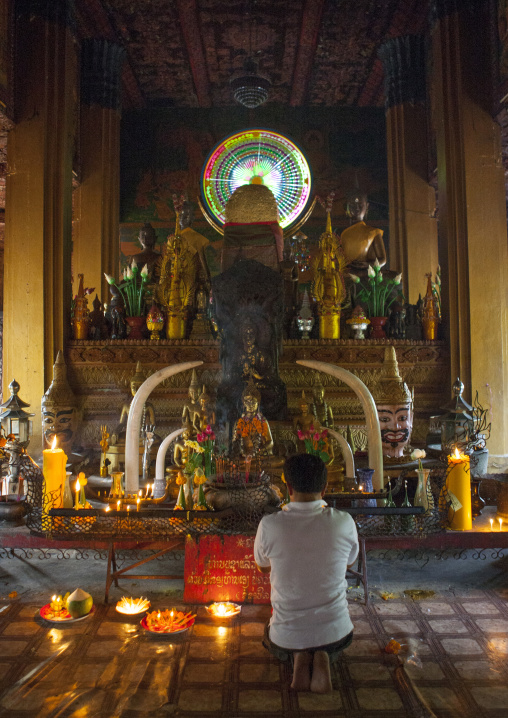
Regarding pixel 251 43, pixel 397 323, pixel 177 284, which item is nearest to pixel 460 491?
pixel 397 323

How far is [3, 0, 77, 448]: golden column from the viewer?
6.62 metres

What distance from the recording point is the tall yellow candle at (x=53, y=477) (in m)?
3.36

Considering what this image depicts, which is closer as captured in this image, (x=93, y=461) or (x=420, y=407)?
(x=93, y=461)

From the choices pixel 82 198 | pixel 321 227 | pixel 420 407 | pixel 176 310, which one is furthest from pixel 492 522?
pixel 321 227

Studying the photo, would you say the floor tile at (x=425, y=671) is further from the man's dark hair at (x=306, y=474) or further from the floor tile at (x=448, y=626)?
the man's dark hair at (x=306, y=474)

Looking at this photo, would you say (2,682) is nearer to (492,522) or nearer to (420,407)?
(492,522)

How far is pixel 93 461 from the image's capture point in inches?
235

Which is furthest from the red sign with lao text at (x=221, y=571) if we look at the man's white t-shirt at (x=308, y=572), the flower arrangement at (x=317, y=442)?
the man's white t-shirt at (x=308, y=572)

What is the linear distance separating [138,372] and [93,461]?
1.04 meters

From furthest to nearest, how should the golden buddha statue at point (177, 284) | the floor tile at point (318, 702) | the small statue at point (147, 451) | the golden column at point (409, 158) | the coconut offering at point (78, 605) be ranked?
the golden column at point (409, 158), the golden buddha statue at point (177, 284), the small statue at point (147, 451), the coconut offering at point (78, 605), the floor tile at point (318, 702)

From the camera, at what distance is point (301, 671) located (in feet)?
7.79

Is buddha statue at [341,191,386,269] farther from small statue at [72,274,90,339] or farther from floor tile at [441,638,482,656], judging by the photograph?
floor tile at [441,638,482,656]

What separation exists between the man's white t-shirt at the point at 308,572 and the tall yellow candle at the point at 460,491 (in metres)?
1.19

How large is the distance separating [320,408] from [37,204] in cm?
411
